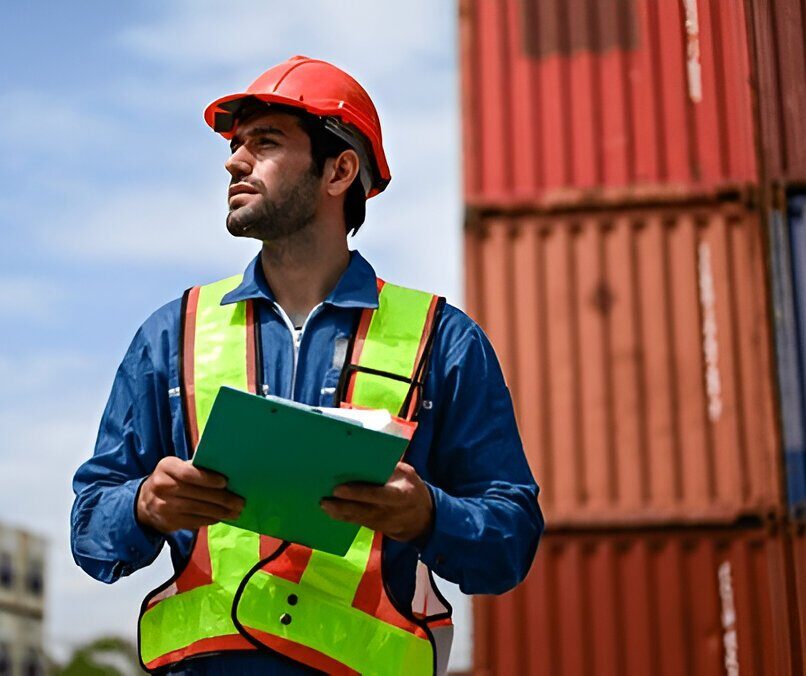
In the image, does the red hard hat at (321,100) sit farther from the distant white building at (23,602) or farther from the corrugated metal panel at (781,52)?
the distant white building at (23,602)

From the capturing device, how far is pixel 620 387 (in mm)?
11648

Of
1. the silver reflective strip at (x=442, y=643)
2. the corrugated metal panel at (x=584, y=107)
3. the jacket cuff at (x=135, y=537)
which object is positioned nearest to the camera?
the jacket cuff at (x=135, y=537)

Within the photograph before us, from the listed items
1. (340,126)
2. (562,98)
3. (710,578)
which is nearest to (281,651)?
(340,126)

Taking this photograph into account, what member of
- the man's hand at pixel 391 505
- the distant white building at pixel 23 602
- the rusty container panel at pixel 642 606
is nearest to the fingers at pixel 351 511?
the man's hand at pixel 391 505

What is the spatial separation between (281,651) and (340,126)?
1.30 m

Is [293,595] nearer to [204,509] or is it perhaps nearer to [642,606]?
[204,509]

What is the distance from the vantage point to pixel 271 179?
3.40 meters

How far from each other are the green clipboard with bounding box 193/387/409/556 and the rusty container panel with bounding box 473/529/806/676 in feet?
28.3

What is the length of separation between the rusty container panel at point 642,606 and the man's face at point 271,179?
8.26 m

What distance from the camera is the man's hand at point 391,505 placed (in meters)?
2.82

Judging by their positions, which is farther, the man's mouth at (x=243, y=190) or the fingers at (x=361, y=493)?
the man's mouth at (x=243, y=190)

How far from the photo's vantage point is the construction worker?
3035mm

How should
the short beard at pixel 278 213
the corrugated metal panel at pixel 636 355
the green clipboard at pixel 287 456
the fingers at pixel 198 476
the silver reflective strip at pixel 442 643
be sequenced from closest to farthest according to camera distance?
the green clipboard at pixel 287 456, the fingers at pixel 198 476, the silver reflective strip at pixel 442 643, the short beard at pixel 278 213, the corrugated metal panel at pixel 636 355

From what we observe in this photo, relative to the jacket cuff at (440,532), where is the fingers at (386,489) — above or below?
above
